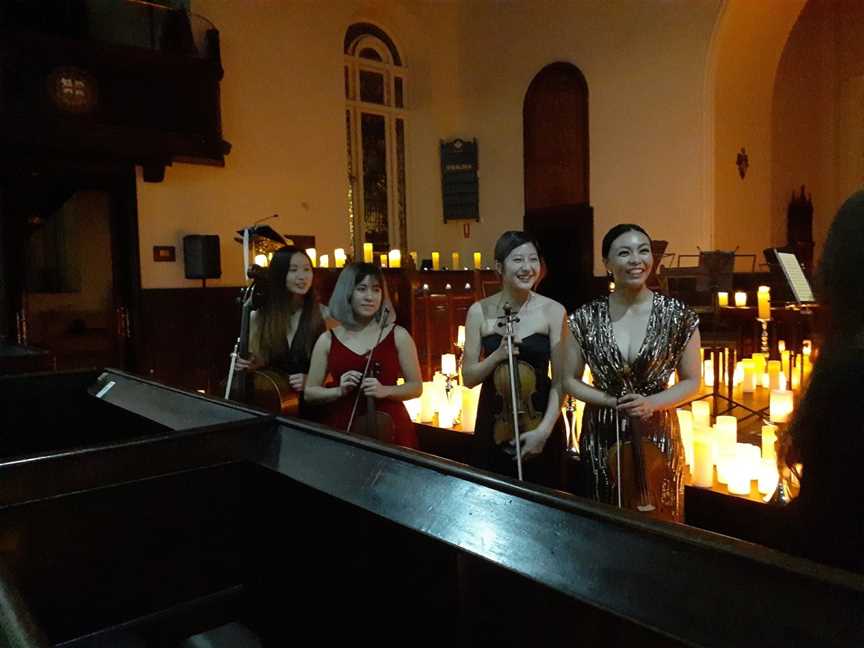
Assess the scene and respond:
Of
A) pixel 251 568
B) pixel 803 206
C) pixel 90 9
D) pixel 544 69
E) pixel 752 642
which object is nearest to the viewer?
pixel 752 642

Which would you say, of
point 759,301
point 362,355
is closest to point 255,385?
point 362,355

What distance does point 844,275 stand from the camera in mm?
1170

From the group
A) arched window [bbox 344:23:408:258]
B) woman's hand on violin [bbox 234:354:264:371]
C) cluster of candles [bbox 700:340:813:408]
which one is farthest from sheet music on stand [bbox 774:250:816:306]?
arched window [bbox 344:23:408:258]

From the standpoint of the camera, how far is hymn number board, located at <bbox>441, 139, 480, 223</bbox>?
32.4ft

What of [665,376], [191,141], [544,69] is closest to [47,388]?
[665,376]

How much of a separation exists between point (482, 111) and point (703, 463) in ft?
25.8

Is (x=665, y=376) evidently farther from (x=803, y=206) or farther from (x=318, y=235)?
(x=803, y=206)

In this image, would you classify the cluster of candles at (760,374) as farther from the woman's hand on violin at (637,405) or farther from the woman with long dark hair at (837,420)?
the woman with long dark hair at (837,420)

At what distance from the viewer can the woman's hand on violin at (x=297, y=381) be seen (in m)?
2.99

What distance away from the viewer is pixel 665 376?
2203mm

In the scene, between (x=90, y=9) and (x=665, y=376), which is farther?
(x=90, y=9)

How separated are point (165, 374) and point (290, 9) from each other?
4.71 metres

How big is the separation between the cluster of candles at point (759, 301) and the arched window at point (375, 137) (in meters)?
5.16

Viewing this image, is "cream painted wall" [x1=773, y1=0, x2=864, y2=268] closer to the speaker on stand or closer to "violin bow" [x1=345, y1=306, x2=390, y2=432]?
the speaker on stand
